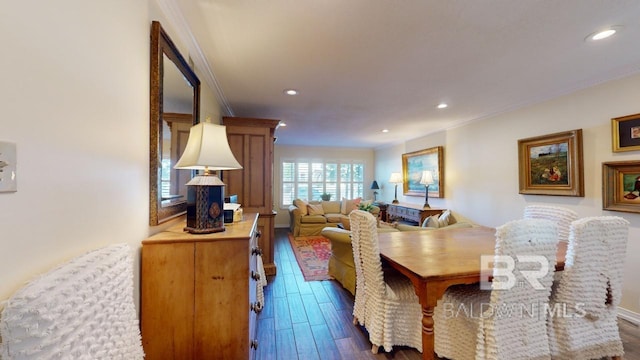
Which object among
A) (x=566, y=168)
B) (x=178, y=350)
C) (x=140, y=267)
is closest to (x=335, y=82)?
(x=140, y=267)

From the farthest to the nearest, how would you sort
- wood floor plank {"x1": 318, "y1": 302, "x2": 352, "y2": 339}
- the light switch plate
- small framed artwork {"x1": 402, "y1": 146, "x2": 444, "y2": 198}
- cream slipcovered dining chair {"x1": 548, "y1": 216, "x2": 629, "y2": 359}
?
1. small framed artwork {"x1": 402, "y1": 146, "x2": 444, "y2": 198}
2. wood floor plank {"x1": 318, "y1": 302, "x2": 352, "y2": 339}
3. cream slipcovered dining chair {"x1": 548, "y1": 216, "x2": 629, "y2": 359}
4. the light switch plate

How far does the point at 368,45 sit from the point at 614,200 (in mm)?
2854

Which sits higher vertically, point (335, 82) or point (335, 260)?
point (335, 82)

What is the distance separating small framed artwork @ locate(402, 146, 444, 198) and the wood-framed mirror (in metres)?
4.48

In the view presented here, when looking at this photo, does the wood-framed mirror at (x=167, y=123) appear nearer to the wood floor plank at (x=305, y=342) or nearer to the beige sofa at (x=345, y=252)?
the wood floor plank at (x=305, y=342)

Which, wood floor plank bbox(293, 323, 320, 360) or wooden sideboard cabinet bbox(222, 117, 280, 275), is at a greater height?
wooden sideboard cabinet bbox(222, 117, 280, 275)

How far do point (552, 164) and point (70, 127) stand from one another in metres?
4.30

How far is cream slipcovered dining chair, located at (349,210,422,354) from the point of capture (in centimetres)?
196

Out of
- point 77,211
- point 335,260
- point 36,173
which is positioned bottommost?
point 335,260

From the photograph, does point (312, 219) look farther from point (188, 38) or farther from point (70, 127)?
point (70, 127)

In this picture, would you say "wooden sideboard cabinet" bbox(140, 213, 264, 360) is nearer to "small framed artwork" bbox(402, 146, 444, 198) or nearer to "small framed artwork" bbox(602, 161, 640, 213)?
"small framed artwork" bbox(602, 161, 640, 213)

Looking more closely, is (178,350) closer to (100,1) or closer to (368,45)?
(100,1)

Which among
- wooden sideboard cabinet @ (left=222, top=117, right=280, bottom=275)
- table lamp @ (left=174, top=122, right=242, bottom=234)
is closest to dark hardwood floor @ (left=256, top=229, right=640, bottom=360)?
wooden sideboard cabinet @ (left=222, top=117, right=280, bottom=275)

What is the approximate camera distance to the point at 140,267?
1.28 m
